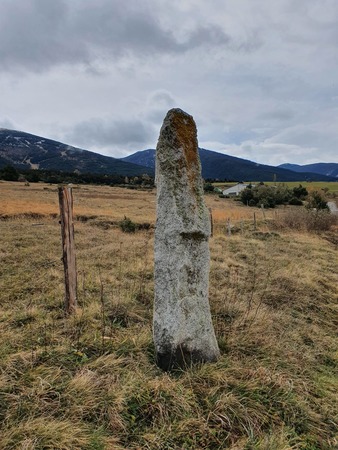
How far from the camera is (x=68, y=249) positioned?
513 cm

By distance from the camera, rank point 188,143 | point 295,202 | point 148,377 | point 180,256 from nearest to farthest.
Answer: point 148,377
point 180,256
point 188,143
point 295,202

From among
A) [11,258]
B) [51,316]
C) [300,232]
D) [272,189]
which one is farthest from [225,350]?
[272,189]

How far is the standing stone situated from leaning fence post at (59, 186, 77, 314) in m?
1.88

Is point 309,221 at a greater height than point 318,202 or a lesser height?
greater

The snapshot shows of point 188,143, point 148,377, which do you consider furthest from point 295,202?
point 148,377

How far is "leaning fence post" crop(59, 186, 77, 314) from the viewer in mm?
5070

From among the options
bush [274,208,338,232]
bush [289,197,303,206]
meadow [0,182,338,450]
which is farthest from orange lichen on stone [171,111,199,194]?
bush [289,197,303,206]

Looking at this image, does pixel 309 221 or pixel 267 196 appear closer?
pixel 309 221

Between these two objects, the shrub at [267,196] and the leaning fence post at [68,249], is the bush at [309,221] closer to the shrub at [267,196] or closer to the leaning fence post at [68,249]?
the leaning fence post at [68,249]

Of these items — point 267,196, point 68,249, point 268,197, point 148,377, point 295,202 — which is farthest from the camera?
point 267,196

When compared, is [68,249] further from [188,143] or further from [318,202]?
[318,202]

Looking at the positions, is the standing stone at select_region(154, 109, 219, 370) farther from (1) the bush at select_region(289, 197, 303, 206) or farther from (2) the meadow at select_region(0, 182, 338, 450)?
(1) the bush at select_region(289, 197, 303, 206)

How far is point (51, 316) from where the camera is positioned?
5.01 meters

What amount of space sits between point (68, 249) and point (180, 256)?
2.27 meters
